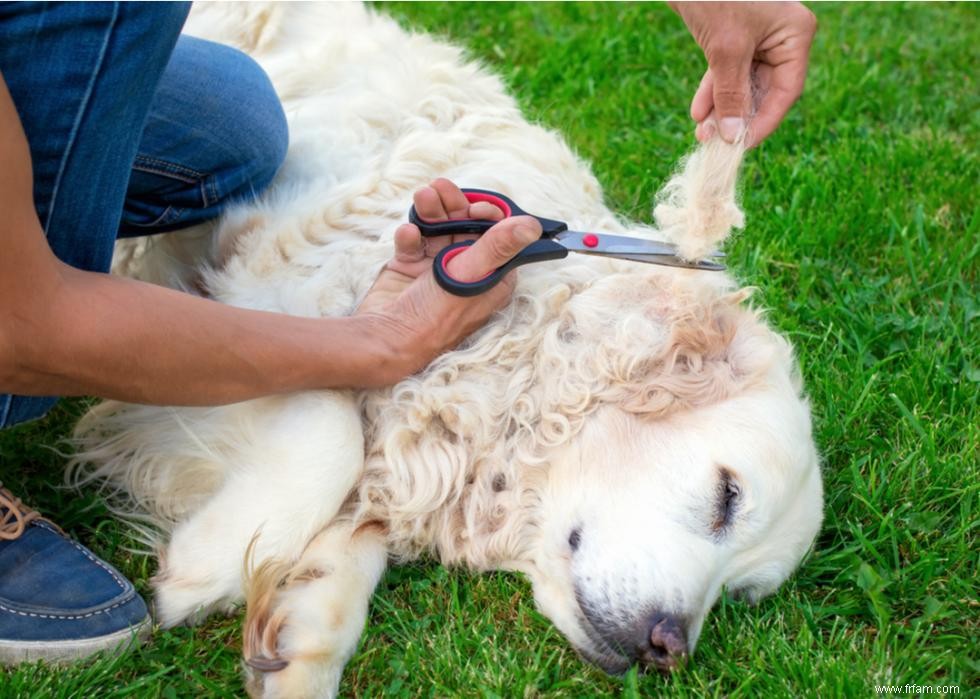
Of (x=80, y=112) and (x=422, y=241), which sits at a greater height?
(x=80, y=112)

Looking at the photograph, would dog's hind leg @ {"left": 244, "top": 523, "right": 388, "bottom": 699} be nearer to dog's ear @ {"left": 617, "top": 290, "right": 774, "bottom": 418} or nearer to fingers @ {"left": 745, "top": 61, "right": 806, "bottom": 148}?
dog's ear @ {"left": 617, "top": 290, "right": 774, "bottom": 418}

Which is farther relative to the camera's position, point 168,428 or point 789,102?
point 168,428

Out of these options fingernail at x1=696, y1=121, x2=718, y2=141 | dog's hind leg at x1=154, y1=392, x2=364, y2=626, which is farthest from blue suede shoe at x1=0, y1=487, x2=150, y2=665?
fingernail at x1=696, y1=121, x2=718, y2=141

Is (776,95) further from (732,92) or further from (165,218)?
(165,218)

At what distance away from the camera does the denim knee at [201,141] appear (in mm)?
3092

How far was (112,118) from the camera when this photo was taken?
2.34 m

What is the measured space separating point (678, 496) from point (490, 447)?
59 cm

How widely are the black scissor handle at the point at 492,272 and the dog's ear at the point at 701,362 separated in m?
0.42

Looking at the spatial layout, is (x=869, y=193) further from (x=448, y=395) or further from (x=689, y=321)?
(x=448, y=395)

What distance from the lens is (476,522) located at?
2.90 metres

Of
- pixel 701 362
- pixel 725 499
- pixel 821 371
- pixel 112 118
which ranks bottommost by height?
pixel 821 371

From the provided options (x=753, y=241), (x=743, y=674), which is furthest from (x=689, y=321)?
(x=753, y=241)

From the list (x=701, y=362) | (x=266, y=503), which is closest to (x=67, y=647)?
(x=266, y=503)

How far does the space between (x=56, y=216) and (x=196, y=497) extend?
887 mm
